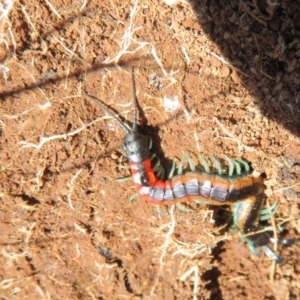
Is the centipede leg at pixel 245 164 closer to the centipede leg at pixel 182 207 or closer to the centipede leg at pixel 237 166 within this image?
the centipede leg at pixel 237 166

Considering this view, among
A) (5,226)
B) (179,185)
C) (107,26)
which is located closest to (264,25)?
(107,26)

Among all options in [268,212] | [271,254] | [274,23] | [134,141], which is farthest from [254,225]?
[274,23]

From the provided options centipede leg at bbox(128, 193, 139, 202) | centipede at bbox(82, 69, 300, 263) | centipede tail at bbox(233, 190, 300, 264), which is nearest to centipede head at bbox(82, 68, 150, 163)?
centipede at bbox(82, 69, 300, 263)

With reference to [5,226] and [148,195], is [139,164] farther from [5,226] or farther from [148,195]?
[5,226]

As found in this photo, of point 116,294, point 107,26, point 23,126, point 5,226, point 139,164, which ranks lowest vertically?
point 116,294

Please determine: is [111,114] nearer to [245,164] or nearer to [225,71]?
[225,71]

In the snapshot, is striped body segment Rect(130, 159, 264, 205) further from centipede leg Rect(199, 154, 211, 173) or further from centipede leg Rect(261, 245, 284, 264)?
centipede leg Rect(261, 245, 284, 264)
